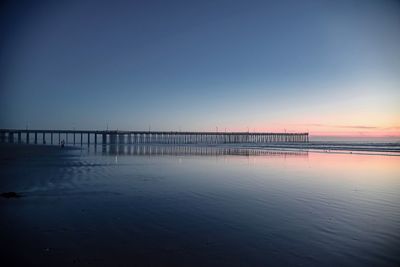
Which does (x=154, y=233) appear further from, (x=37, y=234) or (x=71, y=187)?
(x=71, y=187)

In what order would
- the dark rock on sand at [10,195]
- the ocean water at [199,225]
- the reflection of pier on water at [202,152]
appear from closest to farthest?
1. the ocean water at [199,225]
2. the dark rock on sand at [10,195]
3. the reflection of pier on water at [202,152]

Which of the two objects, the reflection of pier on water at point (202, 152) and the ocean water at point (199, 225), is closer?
the ocean water at point (199, 225)

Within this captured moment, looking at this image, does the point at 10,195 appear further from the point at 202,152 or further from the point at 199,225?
the point at 202,152

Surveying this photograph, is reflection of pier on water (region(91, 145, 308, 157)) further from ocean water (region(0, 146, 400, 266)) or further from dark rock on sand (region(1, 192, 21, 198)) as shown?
dark rock on sand (region(1, 192, 21, 198))

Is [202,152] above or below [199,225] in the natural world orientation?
below

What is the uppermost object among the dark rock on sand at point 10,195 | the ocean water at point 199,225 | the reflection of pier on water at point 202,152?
the dark rock on sand at point 10,195

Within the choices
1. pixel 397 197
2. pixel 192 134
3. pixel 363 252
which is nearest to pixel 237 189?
pixel 397 197

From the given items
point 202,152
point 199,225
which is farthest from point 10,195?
point 202,152

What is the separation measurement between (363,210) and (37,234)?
26.2 feet

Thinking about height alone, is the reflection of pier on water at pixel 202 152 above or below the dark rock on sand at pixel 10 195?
below

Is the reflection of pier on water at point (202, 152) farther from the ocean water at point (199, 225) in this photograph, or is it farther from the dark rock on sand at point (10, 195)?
the dark rock on sand at point (10, 195)

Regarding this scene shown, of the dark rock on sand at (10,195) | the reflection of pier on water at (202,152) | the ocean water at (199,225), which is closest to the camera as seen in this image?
the ocean water at (199,225)

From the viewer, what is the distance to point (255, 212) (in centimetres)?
848

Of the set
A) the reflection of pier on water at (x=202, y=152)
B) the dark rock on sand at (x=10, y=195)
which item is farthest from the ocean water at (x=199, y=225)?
the reflection of pier on water at (x=202, y=152)
